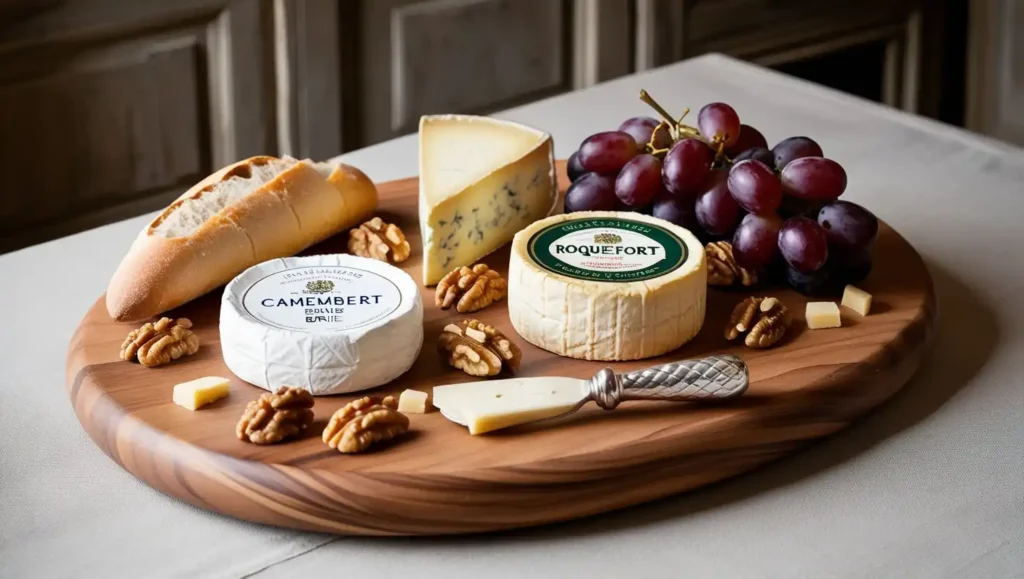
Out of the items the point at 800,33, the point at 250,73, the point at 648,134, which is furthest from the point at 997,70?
the point at 648,134

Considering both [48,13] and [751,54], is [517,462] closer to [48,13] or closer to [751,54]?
[48,13]

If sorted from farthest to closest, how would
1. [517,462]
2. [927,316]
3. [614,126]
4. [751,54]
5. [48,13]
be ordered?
[751,54], [48,13], [614,126], [927,316], [517,462]

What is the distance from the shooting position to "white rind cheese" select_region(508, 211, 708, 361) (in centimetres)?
110

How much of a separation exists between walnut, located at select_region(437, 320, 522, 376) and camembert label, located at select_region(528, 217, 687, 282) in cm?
8

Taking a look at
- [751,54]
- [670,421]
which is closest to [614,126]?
[670,421]

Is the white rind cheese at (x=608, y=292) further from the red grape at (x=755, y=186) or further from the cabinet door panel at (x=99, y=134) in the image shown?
the cabinet door panel at (x=99, y=134)

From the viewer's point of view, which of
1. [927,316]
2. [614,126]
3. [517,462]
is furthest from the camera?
[614,126]

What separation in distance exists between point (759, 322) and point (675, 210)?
20 centimetres

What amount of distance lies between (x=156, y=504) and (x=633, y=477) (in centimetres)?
37

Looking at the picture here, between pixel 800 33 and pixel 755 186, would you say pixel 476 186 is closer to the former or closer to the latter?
pixel 755 186

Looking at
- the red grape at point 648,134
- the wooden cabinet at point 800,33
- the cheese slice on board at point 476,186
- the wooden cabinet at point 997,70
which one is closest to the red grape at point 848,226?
the red grape at point 648,134

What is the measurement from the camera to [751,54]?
11.5 feet

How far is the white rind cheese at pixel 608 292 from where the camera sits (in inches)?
43.3

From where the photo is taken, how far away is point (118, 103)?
261 centimetres
